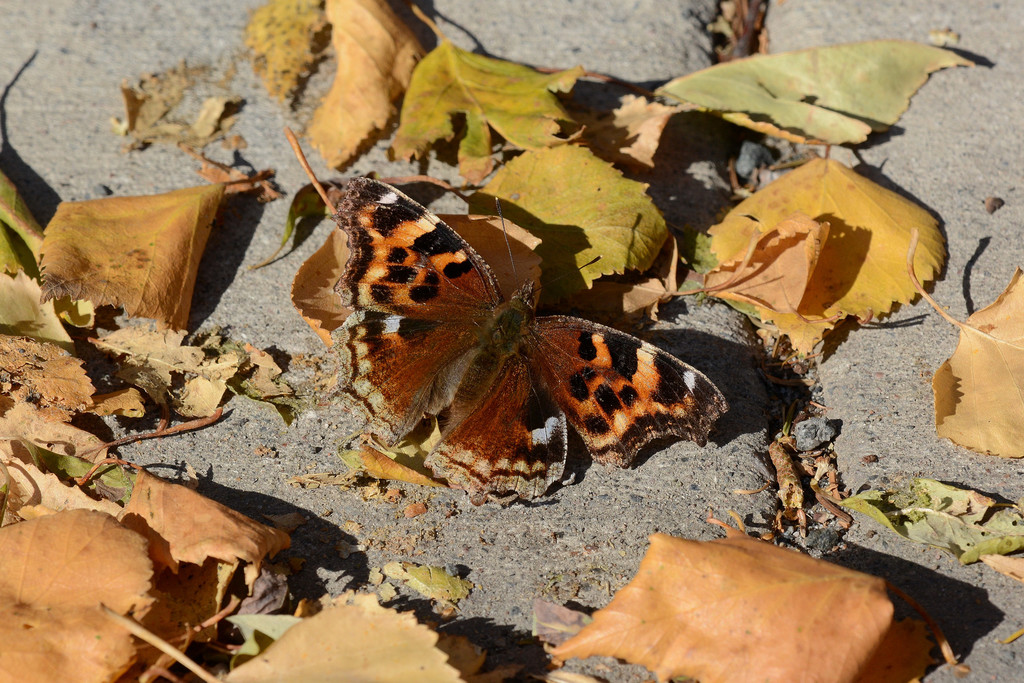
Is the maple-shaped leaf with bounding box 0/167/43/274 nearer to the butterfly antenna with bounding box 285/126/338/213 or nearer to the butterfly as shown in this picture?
the butterfly antenna with bounding box 285/126/338/213

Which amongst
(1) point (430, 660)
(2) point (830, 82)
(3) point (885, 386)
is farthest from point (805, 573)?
(2) point (830, 82)

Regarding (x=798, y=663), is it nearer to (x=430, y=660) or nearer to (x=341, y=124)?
(x=430, y=660)

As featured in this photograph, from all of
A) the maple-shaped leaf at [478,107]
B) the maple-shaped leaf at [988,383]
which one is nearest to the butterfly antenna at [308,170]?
the maple-shaped leaf at [478,107]

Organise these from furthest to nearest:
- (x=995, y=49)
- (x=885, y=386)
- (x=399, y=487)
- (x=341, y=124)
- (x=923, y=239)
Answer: (x=995, y=49), (x=341, y=124), (x=923, y=239), (x=885, y=386), (x=399, y=487)

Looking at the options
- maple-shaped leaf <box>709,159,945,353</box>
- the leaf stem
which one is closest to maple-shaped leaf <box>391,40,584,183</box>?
maple-shaped leaf <box>709,159,945,353</box>

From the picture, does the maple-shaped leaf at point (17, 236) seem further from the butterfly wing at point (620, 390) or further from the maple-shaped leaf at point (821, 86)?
the maple-shaped leaf at point (821, 86)

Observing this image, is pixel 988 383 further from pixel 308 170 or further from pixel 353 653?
pixel 308 170

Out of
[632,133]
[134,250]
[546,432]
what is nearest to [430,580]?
[546,432]
